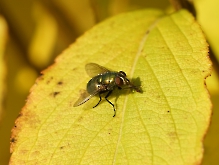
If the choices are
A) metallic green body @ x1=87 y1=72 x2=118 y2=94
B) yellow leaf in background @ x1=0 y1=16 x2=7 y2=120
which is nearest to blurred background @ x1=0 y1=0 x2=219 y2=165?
yellow leaf in background @ x1=0 y1=16 x2=7 y2=120

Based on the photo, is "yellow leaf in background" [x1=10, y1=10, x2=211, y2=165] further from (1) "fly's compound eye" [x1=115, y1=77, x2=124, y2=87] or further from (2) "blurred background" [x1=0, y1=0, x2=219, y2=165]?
(2) "blurred background" [x1=0, y1=0, x2=219, y2=165]

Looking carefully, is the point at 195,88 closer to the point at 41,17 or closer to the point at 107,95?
the point at 107,95

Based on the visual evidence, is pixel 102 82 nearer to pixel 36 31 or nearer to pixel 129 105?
pixel 129 105

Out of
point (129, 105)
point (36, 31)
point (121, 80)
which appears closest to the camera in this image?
point (129, 105)

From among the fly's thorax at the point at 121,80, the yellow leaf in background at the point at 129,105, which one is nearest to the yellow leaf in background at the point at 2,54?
the yellow leaf in background at the point at 129,105

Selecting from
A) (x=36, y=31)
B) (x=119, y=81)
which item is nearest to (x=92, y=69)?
(x=119, y=81)

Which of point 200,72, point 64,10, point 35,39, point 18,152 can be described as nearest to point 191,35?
point 200,72
